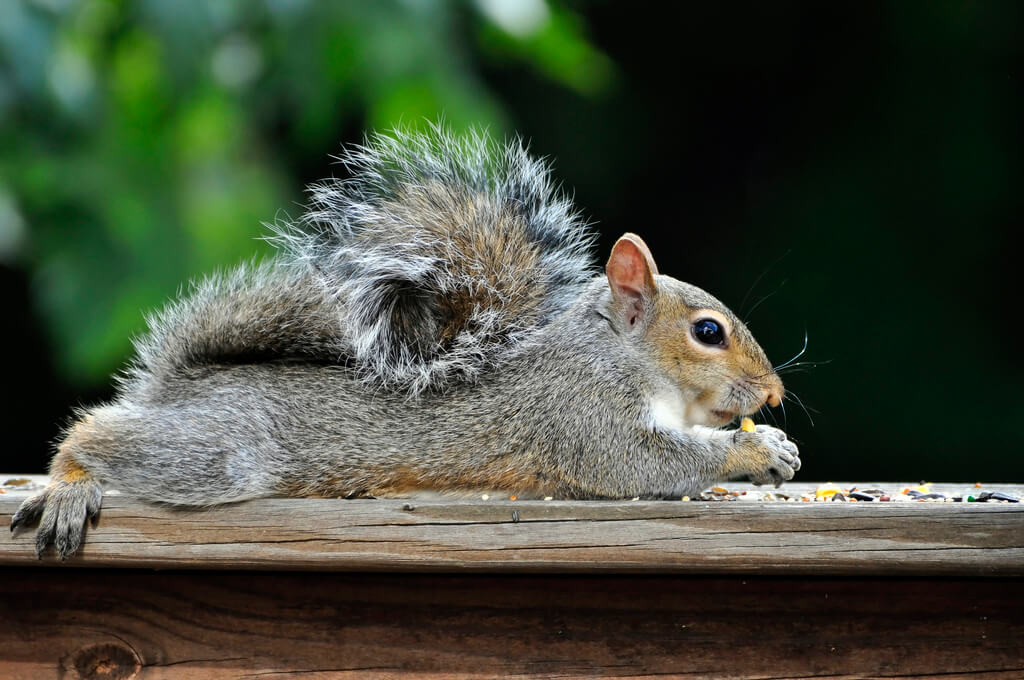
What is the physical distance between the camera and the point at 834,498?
1.50 meters

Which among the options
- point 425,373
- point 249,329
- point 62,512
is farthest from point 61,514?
point 425,373

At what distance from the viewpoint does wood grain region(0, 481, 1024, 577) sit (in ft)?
4.04

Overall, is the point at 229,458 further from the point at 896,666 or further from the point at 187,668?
the point at 896,666

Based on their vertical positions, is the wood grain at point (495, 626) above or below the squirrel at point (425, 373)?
below

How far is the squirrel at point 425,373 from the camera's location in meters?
1.42

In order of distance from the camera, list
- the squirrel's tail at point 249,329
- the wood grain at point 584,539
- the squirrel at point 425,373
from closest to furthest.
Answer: the wood grain at point 584,539 → the squirrel at point 425,373 → the squirrel's tail at point 249,329

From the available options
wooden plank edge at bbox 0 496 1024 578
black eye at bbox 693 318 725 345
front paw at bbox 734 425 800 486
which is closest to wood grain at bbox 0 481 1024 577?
wooden plank edge at bbox 0 496 1024 578

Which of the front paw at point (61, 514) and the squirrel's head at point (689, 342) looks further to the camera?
the squirrel's head at point (689, 342)

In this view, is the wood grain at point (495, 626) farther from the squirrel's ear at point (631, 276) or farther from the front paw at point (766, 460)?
the squirrel's ear at point (631, 276)

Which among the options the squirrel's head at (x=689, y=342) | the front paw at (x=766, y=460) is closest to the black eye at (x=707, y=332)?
the squirrel's head at (x=689, y=342)

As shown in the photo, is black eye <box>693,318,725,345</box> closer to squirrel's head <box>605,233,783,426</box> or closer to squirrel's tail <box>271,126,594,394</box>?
squirrel's head <box>605,233,783,426</box>

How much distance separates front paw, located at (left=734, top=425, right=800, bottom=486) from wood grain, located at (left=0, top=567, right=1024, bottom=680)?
20cm

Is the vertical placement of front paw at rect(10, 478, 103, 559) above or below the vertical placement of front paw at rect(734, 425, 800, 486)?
below

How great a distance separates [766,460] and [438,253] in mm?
499
